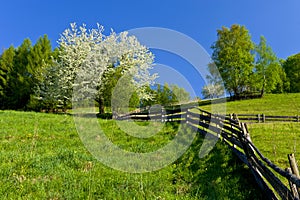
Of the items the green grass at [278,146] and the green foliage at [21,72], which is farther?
the green foliage at [21,72]

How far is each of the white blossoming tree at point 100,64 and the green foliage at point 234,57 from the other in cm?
2055

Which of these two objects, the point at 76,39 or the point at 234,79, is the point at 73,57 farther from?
the point at 234,79

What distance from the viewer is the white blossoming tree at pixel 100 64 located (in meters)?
25.4

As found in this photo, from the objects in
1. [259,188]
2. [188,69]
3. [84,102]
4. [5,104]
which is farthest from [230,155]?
[5,104]

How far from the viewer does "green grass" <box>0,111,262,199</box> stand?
15.8 feet

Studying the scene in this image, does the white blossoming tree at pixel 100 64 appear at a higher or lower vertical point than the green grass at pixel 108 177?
higher

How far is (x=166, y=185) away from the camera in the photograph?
215 inches

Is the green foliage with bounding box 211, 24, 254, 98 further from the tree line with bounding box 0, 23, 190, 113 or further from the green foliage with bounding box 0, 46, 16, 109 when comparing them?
the green foliage with bounding box 0, 46, 16, 109

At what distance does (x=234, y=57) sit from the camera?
44.3 meters

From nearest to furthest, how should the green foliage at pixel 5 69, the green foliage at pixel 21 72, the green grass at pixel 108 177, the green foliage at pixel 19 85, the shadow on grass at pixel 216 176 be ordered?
the green grass at pixel 108 177, the shadow on grass at pixel 216 176, the green foliage at pixel 19 85, the green foliage at pixel 21 72, the green foliage at pixel 5 69

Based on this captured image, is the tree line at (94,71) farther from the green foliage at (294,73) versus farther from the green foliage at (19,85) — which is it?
the green foliage at (294,73)

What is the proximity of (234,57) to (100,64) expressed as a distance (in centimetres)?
2796

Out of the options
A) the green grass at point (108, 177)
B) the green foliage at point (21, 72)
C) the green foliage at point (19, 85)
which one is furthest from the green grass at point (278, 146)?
the green foliage at point (19, 85)

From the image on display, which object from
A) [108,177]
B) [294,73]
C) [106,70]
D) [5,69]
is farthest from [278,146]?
[294,73]
